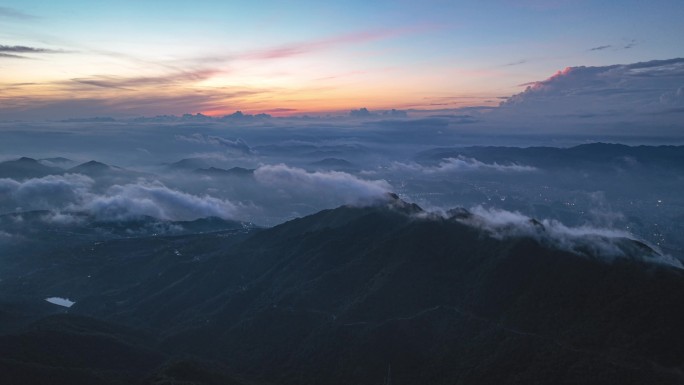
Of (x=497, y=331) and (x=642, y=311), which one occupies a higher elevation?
(x=642, y=311)

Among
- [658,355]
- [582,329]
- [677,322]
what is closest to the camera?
Result: [658,355]

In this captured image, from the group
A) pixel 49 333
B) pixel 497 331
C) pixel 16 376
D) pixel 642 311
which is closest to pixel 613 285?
pixel 642 311

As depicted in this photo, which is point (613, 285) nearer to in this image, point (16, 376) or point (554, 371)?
point (554, 371)

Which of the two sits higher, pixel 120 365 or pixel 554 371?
pixel 554 371

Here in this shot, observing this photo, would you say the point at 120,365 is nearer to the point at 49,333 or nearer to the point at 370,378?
the point at 49,333

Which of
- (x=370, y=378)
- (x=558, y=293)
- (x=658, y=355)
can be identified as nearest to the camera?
(x=658, y=355)

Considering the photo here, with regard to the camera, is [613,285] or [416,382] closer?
[416,382]

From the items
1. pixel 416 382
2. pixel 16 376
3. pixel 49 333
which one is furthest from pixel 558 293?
pixel 49 333

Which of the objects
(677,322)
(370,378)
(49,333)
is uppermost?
(677,322)

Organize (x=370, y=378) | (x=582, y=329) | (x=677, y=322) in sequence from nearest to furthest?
(x=677, y=322) → (x=582, y=329) → (x=370, y=378)
